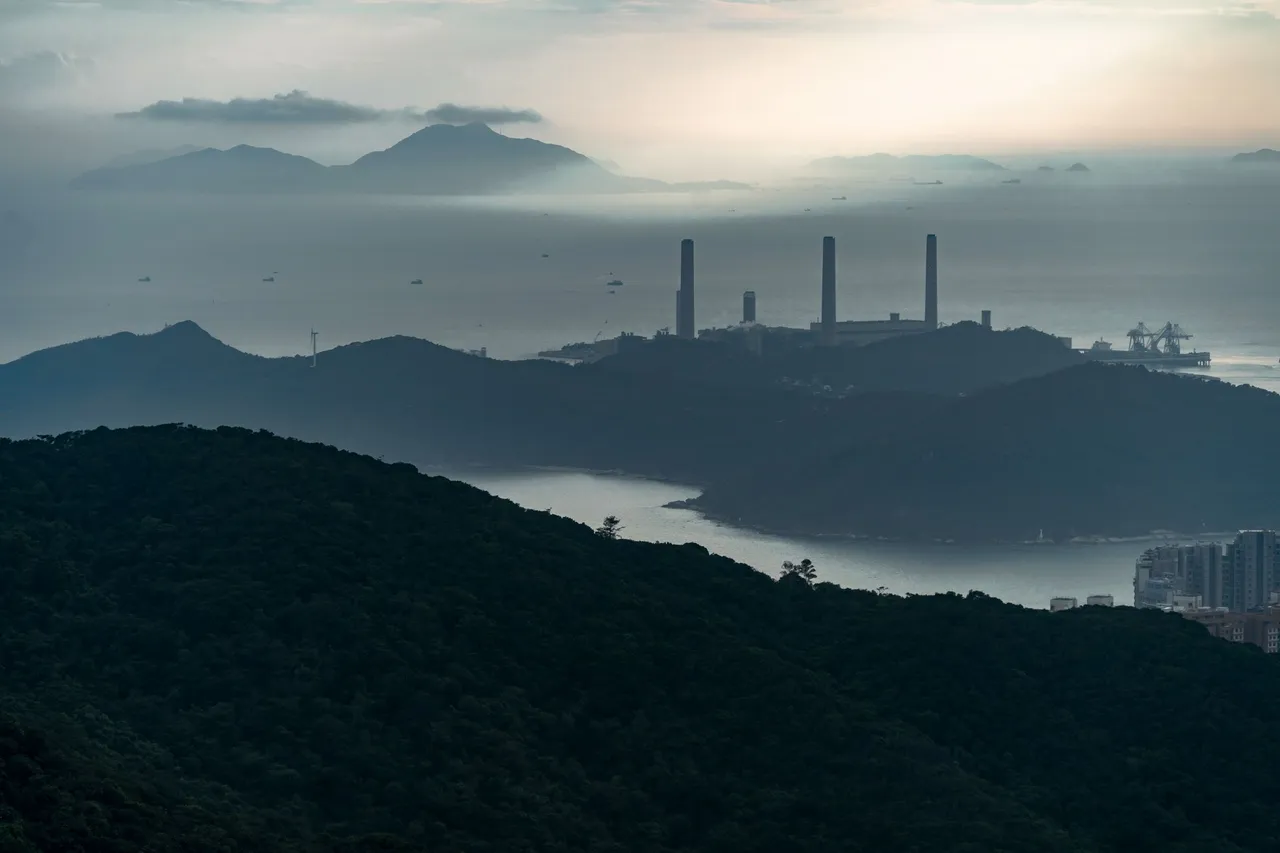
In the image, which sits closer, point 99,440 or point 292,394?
point 99,440

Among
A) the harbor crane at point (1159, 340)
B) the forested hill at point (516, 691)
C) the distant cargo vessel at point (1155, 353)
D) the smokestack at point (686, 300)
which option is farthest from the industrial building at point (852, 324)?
the forested hill at point (516, 691)

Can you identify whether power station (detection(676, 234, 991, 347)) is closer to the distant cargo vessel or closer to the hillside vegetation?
the distant cargo vessel

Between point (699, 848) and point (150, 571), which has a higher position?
point (150, 571)

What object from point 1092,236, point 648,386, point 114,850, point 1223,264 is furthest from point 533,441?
point 1092,236

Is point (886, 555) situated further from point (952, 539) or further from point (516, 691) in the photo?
point (516, 691)

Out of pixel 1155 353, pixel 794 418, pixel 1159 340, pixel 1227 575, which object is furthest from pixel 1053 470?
pixel 1159 340

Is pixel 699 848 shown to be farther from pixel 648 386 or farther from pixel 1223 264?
pixel 1223 264
